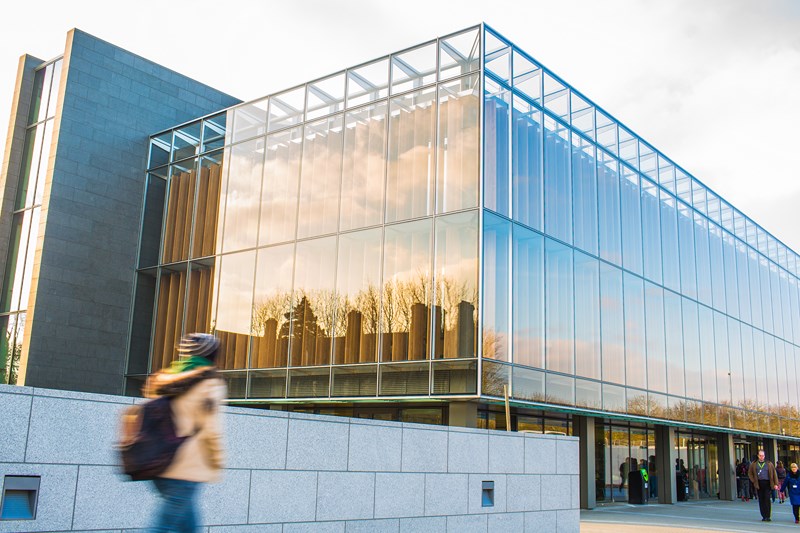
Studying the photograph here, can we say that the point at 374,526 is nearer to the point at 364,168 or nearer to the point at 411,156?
the point at 411,156

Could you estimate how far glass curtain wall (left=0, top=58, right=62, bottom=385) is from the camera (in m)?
24.7

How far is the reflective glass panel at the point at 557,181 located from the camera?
21.8 metres

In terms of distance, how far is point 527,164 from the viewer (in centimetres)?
2103

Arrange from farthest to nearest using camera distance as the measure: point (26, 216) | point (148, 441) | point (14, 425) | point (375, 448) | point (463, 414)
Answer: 1. point (26, 216)
2. point (463, 414)
3. point (375, 448)
4. point (14, 425)
5. point (148, 441)

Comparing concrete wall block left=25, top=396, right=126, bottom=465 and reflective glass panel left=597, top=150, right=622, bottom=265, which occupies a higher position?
reflective glass panel left=597, top=150, right=622, bottom=265

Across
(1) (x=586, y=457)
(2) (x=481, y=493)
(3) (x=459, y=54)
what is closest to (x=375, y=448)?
(2) (x=481, y=493)

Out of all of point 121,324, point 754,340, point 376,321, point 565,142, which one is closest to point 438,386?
point 376,321

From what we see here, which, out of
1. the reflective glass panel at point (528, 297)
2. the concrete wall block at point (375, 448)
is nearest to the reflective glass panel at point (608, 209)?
the reflective glass panel at point (528, 297)

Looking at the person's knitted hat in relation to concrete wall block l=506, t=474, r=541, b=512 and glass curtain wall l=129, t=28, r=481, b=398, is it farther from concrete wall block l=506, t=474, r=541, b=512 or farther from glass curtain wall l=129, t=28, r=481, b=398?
glass curtain wall l=129, t=28, r=481, b=398

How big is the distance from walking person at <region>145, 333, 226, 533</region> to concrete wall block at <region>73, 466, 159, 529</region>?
2.84 metres

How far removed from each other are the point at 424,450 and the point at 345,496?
184 cm

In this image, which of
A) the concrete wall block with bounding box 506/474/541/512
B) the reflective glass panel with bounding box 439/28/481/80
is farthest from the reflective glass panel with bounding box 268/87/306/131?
the concrete wall block with bounding box 506/474/541/512

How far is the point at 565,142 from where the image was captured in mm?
23031

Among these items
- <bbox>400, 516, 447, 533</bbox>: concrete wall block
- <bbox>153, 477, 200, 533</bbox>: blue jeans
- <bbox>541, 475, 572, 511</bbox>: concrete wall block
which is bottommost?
<bbox>400, 516, 447, 533</bbox>: concrete wall block
